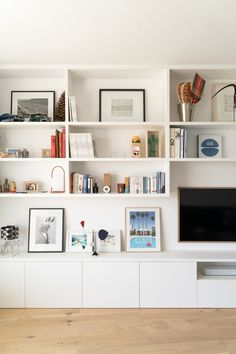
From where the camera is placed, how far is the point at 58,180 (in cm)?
281

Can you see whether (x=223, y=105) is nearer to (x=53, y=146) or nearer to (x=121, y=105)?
(x=121, y=105)

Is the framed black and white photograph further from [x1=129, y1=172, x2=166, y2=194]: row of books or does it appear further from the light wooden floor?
the light wooden floor

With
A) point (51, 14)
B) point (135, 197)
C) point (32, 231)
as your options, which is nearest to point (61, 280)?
point (32, 231)

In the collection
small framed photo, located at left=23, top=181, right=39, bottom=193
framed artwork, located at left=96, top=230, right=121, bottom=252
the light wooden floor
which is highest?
small framed photo, located at left=23, top=181, right=39, bottom=193

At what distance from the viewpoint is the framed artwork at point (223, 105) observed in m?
2.78

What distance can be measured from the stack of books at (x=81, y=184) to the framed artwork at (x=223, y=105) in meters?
1.41

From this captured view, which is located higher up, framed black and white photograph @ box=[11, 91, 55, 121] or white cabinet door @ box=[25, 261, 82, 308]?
framed black and white photograph @ box=[11, 91, 55, 121]

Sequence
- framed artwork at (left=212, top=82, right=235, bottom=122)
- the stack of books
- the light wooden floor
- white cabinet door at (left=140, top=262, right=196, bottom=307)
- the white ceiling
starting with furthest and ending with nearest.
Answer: framed artwork at (left=212, top=82, right=235, bottom=122), the stack of books, white cabinet door at (left=140, top=262, right=196, bottom=307), the light wooden floor, the white ceiling

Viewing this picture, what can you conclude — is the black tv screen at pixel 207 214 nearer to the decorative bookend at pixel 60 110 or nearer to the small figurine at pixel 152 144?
the small figurine at pixel 152 144

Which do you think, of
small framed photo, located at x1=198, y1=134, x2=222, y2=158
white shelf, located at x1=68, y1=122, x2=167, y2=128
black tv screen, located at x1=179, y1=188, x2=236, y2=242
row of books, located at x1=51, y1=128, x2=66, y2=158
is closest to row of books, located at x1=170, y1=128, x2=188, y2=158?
white shelf, located at x1=68, y1=122, x2=167, y2=128

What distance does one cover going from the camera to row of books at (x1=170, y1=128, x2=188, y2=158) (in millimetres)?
2615

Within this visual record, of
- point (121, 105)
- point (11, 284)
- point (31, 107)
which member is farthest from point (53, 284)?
point (121, 105)

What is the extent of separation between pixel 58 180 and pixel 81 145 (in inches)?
18.1

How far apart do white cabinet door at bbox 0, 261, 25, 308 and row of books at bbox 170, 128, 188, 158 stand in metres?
1.76
